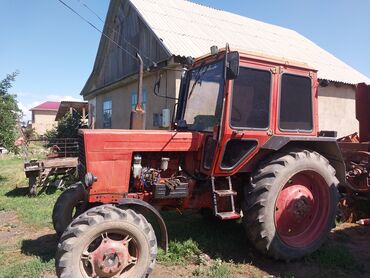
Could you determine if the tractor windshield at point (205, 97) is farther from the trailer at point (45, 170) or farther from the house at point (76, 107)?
the house at point (76, 107)

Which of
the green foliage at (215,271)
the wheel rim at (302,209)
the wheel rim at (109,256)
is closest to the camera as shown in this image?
the wheel rim at (109,256)

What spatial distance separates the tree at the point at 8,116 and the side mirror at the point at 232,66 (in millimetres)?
9152

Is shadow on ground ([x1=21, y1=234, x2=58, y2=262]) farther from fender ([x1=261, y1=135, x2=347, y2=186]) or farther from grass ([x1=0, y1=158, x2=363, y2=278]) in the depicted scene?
fender ([x1=261, y1=135, x2=347, y2=186])

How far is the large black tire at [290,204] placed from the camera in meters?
4.44

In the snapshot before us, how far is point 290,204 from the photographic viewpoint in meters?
4.78

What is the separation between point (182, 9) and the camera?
14227 millimetres

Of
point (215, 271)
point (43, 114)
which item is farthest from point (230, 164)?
point (43, 114)

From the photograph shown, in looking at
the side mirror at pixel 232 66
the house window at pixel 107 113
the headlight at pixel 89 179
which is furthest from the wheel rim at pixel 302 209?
the house window at pixel 107 113

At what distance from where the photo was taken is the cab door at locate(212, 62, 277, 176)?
14.7 feet

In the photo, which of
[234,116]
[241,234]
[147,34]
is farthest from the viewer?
[147,34]

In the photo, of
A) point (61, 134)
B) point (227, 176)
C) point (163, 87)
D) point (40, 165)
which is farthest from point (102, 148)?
point (61, 134)

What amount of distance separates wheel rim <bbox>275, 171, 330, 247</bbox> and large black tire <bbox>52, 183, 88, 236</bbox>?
2.61 meters

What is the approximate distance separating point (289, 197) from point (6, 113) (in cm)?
943

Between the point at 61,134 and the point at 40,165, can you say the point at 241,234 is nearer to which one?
the point at 40,165
